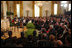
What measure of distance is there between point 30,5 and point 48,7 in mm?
3129

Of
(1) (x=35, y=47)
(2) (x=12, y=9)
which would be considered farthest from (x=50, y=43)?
(2) (x=12, y=9)

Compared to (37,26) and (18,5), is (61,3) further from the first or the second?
(37,26)

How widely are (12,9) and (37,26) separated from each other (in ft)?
37.5

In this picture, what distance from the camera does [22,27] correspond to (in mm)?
12305

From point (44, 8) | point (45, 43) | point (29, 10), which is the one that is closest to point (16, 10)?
point (29, 10)

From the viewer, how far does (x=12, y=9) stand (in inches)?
Answer: 792

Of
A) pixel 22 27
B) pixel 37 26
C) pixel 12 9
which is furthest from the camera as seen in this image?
pixel 12 9

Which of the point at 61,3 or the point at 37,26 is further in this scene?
the point at 61,3

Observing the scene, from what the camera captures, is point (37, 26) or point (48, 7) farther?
point (48, 7)

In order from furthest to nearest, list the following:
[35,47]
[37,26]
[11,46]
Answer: [37,26]
[35,47]
[11,46]

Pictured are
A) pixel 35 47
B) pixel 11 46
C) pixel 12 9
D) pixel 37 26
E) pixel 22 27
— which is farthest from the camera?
pixel 12 9

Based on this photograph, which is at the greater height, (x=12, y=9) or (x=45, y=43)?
(x=12, y=9)

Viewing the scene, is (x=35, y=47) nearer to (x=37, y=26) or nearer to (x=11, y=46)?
(x=11, y=46)

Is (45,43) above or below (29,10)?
below
